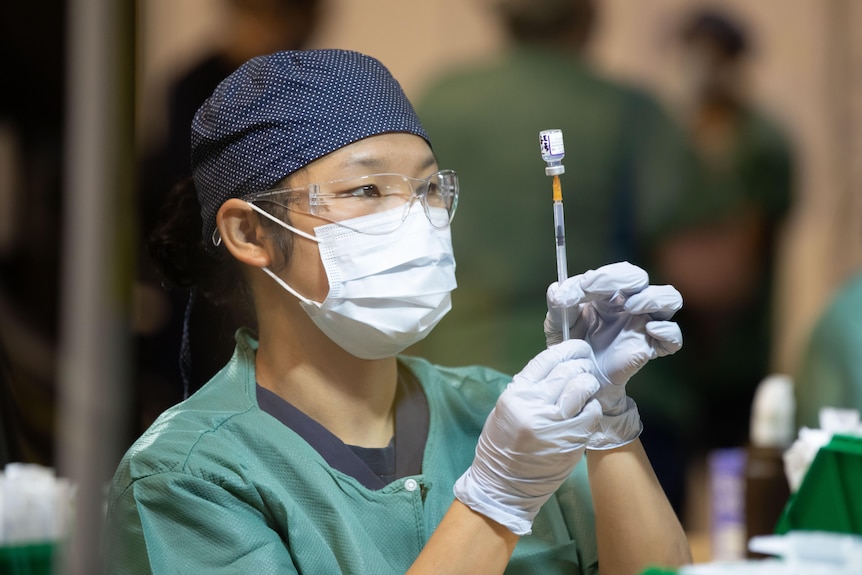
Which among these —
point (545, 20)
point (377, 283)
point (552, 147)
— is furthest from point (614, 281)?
point (545, 20)

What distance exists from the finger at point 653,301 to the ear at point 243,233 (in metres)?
0.45

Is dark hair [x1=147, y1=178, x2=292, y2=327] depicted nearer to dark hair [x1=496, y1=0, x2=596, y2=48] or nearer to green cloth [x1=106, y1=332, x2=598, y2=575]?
green cloth [x1=106, y1=332, x2=598, y2=575]

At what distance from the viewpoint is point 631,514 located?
132 cm

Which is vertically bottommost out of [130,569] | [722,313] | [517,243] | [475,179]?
[722,313]

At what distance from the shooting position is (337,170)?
50.1 inches

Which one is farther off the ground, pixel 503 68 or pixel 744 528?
pixel 503 68

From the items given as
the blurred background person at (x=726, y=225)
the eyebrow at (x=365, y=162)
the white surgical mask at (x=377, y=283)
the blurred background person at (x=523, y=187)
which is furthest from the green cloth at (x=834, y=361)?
the eyebrow at (x=365, y=162)

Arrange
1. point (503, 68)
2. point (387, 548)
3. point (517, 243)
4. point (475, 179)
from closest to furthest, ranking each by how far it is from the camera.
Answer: point (387, 548) → point (475, 179) → point (517, 243) → point (503, 68)

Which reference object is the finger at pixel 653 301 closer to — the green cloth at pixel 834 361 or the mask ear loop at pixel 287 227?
the mask ear loop at pixel 287 227

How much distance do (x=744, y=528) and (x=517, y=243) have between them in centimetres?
67

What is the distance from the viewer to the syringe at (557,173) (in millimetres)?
1235

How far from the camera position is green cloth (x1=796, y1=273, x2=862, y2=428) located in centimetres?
237

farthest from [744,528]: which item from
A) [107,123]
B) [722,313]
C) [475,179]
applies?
[722,313]

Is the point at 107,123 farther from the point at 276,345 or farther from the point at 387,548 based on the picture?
the point at 387,548
